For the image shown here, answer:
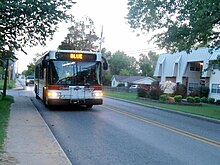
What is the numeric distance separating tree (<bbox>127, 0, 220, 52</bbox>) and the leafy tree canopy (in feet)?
17.2

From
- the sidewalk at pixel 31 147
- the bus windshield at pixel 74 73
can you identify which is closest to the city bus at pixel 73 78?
the bus windshield at pixel 74 73

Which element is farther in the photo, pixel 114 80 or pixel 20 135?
pixel 114 80

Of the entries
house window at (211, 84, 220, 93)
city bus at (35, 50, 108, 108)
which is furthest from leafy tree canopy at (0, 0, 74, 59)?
house window at (211, 84, 220, 93)

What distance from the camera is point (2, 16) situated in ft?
54.0

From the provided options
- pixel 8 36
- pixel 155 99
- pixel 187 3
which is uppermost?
pixel 187 3

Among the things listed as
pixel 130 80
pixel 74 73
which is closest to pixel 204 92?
pixel 74 73

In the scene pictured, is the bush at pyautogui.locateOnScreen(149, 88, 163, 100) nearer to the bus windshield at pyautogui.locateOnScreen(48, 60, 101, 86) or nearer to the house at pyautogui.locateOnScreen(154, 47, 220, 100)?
the house at pyautogui.locateOnScreen(154, 47, 220, 100)

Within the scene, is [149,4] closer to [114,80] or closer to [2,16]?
[2,16]

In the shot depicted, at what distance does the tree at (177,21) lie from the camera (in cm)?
1952

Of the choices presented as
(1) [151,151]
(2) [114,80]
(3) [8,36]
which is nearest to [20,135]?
(1) [151,151]

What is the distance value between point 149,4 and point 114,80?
3106 inches

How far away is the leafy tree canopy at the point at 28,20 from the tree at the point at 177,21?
17.2 feet

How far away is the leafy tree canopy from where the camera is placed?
51.4 ft

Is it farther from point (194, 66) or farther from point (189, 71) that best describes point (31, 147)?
point (194, 66)
